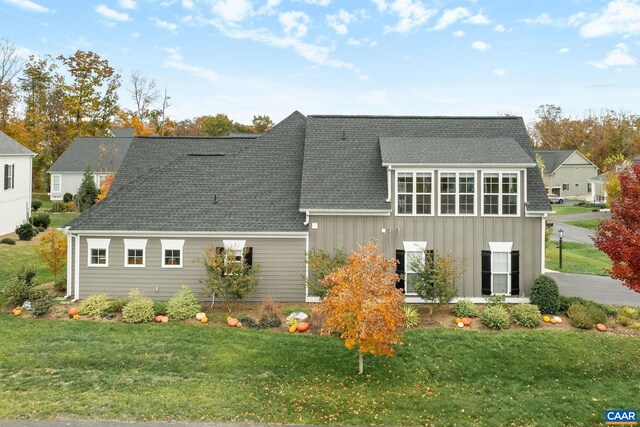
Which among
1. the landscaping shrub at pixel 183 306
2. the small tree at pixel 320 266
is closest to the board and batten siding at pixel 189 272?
the small tree at pixel 320 266

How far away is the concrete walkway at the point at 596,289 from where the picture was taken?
20.0 meters

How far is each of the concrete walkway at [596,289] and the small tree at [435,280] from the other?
699 centimetres

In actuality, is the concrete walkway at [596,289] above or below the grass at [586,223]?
below

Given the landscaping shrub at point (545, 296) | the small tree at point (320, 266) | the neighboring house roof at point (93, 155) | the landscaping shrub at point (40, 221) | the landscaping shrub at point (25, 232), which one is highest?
the neighboring house roof at point (93, 155)

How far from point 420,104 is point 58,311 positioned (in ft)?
101

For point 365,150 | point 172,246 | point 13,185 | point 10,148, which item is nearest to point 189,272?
point 172,246

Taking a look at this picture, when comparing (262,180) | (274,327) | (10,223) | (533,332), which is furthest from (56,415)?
(10,223)

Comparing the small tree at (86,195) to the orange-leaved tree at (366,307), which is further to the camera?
the small tree at (86,195)

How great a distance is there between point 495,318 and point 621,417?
5.50m

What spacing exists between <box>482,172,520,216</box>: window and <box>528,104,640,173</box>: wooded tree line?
63945 mm

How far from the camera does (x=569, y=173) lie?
74.4 m

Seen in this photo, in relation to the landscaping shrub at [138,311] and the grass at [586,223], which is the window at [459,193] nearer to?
the landscaping shrub at [138,311]

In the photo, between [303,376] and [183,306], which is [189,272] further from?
[303,376]

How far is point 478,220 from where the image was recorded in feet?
62.2
